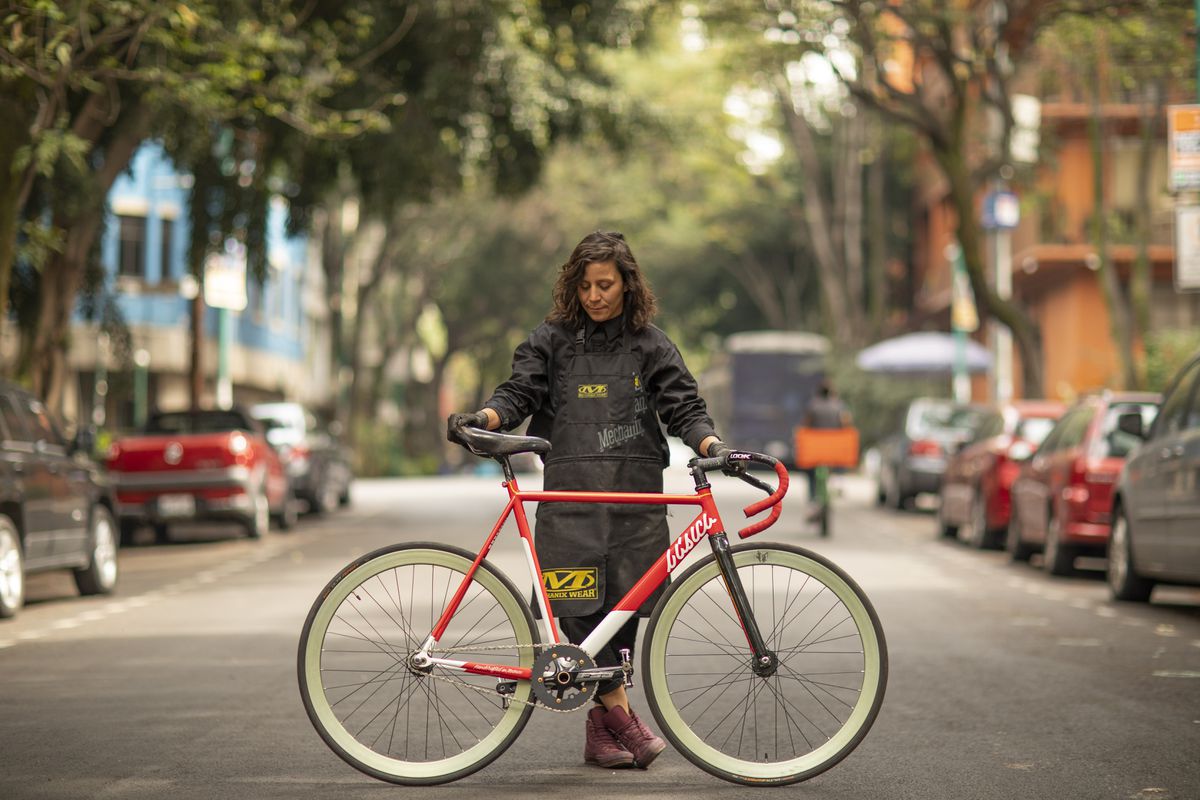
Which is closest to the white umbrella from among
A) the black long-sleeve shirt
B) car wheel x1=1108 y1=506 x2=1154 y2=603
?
car wheel x1=1108 y1=506 x2=1154 y2=603

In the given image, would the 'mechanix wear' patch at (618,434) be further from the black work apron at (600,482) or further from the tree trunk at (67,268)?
the tree trunk at (67,268)

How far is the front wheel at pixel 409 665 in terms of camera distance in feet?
20.4

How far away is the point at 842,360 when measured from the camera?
46156 mm

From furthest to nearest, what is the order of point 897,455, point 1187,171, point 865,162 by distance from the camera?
point 865,162, point 897,455, point 1187,171

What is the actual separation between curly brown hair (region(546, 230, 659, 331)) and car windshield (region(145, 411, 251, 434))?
1530 centimetres

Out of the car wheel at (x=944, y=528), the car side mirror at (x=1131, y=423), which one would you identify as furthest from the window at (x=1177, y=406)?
the car wheel at (x=944, y=528)

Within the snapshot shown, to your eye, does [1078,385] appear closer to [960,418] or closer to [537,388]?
[960,418]

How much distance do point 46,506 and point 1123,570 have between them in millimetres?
7696

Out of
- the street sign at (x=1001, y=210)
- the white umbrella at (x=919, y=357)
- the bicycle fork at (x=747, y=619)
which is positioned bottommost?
the bicycle fork at (x=747, y=619)

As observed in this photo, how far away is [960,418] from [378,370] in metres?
23.0

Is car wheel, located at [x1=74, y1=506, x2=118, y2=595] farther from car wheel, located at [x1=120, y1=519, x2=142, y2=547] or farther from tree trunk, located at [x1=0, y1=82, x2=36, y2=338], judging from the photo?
car wheel, located at [x1=120, y1=519, x2=142, y2=547]

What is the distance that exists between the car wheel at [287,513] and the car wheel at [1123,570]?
39.4 ft

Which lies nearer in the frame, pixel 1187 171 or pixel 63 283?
pixel 1187 171

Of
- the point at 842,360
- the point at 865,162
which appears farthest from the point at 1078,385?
the point at 865,162
